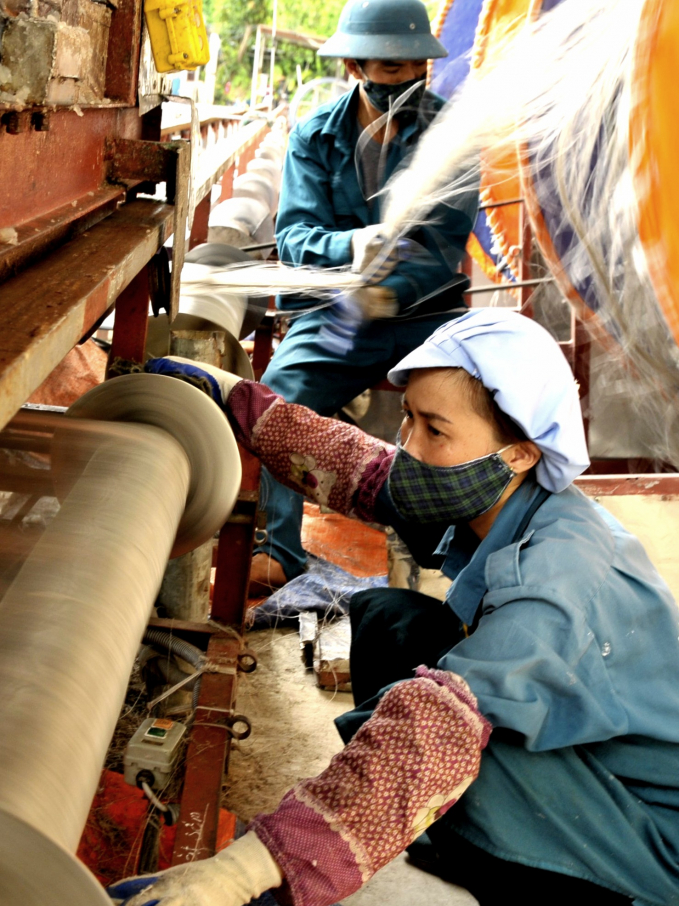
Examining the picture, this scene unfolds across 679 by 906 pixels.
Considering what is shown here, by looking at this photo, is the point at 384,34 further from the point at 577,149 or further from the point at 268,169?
the point at 268,169

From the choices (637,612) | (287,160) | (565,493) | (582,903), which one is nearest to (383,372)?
(287,160)

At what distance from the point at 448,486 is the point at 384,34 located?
2.32 meters

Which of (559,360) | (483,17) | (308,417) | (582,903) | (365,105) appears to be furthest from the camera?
(483,17)

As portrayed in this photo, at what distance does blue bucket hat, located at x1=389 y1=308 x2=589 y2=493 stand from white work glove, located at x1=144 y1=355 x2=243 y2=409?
1.72 feet

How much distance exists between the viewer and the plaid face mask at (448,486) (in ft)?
6.07

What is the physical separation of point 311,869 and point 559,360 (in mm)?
1099

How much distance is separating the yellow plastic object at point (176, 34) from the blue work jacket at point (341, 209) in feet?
4.36

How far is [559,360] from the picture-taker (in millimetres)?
1838

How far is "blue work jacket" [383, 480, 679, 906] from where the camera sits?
157 centimetres

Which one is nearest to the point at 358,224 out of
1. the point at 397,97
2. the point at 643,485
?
the point at 397,97

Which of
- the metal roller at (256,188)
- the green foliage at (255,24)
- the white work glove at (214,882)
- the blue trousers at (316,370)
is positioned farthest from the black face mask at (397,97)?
the green foliage at (255,24)

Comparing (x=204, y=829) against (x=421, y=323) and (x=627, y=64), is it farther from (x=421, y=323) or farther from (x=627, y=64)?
(x=627, y=64)

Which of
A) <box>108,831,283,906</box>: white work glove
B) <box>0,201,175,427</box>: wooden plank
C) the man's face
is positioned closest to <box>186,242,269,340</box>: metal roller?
the man's face

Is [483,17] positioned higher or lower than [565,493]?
higher
